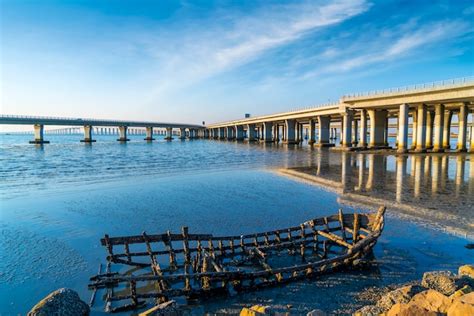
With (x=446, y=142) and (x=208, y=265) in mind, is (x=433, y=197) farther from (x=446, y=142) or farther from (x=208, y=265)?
(x=446, y=142)

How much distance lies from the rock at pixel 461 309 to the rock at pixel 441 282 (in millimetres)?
3116

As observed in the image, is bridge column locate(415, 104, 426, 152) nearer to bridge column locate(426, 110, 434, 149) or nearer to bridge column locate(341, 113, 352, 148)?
bridge column locate(426, 110, 434, 149)

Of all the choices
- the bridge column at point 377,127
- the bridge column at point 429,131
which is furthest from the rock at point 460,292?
the bridge column at point 429,131

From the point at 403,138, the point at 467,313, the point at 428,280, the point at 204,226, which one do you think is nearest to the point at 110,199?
the point at 204,226

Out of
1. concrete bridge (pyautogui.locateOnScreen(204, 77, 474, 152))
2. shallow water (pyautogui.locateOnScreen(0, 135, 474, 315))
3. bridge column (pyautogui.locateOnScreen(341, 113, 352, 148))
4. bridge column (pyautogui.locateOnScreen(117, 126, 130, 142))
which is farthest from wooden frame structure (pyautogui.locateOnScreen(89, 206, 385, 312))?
bridge column (pyautogui.locateOnScreen(117, 126, 130, 142))

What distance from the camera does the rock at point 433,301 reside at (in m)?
5.63

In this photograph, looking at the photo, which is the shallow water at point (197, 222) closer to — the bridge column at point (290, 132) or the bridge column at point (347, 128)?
the bridge column at point (347, 128)

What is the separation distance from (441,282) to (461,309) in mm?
3612

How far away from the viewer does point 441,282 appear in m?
7.89

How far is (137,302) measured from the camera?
8.15 metres

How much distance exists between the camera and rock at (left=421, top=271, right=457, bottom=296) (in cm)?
764

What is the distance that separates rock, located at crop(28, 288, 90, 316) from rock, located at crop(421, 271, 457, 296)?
9.02m

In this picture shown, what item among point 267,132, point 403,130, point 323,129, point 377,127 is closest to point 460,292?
point 403,130

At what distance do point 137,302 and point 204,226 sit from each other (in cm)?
684
